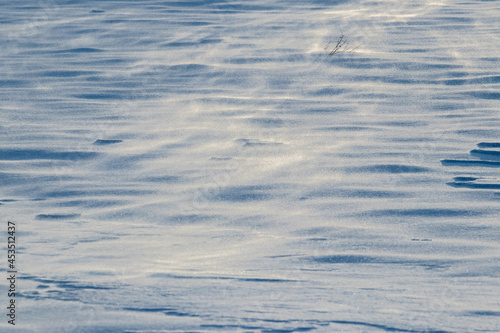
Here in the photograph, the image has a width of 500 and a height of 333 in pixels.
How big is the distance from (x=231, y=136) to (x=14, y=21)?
4.43 metres

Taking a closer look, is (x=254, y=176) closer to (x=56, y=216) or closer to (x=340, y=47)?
(x=56, y=216)

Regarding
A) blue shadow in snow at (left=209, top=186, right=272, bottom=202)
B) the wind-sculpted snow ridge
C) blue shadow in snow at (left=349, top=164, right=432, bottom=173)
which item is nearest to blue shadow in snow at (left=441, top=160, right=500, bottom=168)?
the wind-sculpted snow ridge

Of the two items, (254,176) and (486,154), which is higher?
(486,154)

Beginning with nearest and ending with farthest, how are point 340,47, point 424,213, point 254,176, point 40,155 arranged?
point 424,213 → point 254,176 → point 40,155 → point 340,47

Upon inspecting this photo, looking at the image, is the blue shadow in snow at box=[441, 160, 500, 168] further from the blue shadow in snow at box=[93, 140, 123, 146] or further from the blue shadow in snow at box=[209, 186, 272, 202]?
the blue shadow in snow at box=[93, 140, 123, 146]

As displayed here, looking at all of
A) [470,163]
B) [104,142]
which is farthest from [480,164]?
[104,142]

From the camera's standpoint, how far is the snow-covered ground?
8.96 feet

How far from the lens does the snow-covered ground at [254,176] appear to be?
273 centimetres

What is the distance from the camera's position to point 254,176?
4129 mm

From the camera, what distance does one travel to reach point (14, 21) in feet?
27.3

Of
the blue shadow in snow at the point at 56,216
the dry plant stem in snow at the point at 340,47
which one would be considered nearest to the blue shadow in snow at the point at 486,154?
the blue shadow in snow at the point at 56,216

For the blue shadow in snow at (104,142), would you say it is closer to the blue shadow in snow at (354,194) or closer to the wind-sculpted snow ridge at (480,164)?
the blue shadow in snow at (354,194)

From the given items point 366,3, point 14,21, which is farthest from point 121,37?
point 366,3

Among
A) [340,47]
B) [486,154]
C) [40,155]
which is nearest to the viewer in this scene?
[486,154]
